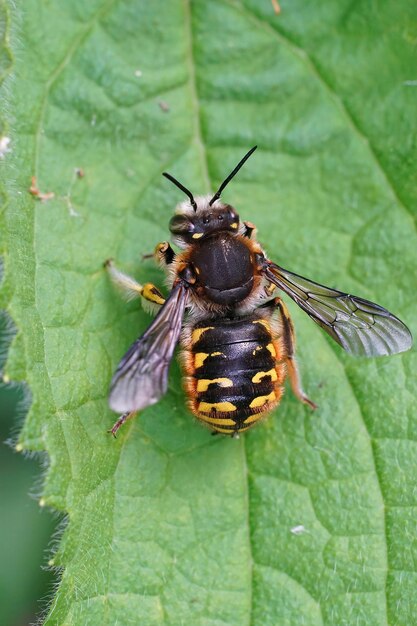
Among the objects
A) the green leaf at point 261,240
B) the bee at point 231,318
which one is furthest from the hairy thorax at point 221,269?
the green leaf at point 261,240

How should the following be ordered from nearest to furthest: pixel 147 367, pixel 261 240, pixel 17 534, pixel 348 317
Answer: pixel 147 367 → pixel 348 317 → pixel 261 240 → pixel 17 534

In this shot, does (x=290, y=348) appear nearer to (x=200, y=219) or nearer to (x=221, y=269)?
(x=221, y=269)

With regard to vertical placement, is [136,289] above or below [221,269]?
below

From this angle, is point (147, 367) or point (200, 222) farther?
point (200, 222)

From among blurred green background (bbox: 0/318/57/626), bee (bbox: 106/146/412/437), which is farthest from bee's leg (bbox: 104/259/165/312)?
blurred green background (bbox: 0/318/57/626)

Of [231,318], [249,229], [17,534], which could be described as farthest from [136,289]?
[17,534]

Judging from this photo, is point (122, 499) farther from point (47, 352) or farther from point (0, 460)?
point (0, 460)

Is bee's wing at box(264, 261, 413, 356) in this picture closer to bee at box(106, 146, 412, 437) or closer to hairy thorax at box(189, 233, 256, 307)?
bee at box(106, 146, 412, 437)

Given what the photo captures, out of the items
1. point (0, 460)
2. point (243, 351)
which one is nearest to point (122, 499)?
point (243, 351)
